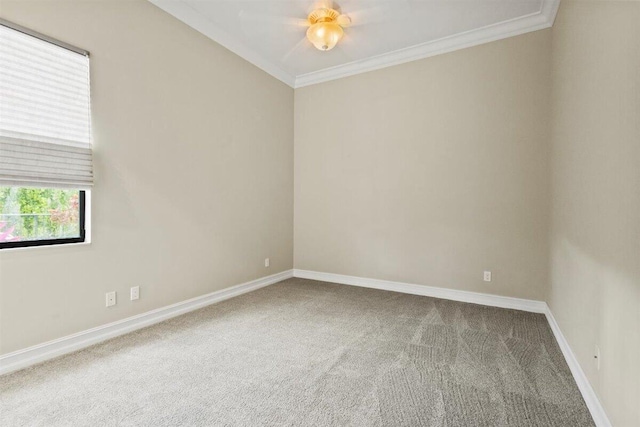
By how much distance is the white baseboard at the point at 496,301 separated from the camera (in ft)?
5.49

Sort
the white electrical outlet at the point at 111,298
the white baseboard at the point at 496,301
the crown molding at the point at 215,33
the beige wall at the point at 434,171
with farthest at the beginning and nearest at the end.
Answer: the beige wall at the point at 434,171 < the crown molding at the point at 215,33 < the white electrical outlet at the point at 111,298 < the white baseboard at the point at 496,301

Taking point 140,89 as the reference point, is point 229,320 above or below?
below

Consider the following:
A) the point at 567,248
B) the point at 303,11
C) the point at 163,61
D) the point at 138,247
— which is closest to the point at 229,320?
the point at 138,247

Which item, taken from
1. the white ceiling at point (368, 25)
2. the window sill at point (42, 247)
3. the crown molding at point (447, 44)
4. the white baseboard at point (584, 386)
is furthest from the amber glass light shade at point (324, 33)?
the white baseboard at point (584, 386)

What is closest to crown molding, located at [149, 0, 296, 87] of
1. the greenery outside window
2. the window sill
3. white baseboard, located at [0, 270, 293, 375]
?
the greenery outside window

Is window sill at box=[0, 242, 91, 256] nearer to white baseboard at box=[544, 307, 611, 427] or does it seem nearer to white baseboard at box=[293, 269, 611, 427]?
white baseboard at box=[293, 269, 611, 427]

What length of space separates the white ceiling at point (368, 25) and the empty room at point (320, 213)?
28 mm

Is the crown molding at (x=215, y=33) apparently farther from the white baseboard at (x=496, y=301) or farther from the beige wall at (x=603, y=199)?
the beige wall at (x=603, y=199)

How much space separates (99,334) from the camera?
2.49 meters

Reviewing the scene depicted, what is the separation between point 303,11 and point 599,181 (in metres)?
2.88

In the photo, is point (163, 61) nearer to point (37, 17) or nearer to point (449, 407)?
point (37, 17)

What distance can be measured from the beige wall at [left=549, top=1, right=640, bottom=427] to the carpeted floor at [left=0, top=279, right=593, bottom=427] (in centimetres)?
39

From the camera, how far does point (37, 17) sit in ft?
6.98

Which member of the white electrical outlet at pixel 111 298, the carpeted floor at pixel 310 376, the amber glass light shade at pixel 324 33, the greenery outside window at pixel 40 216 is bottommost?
the carpeted floor at pixel 310 376
